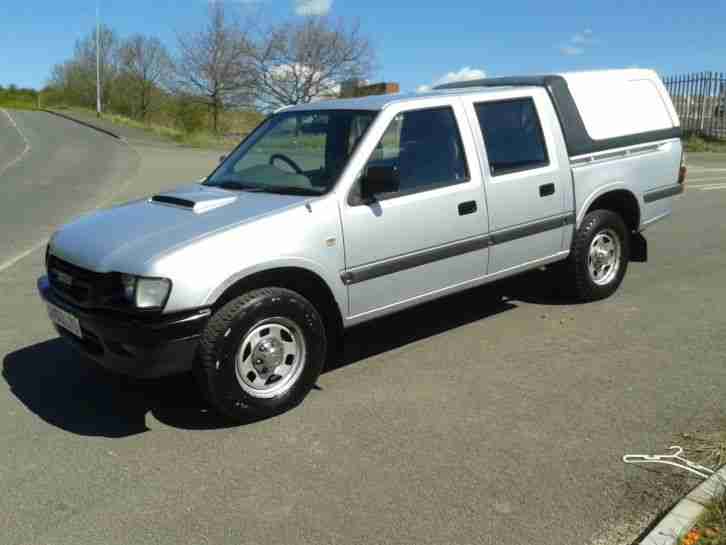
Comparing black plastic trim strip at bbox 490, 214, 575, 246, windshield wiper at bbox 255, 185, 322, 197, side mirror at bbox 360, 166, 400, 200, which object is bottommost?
black plastic trim strip at bbox 490, 214, 575, 246

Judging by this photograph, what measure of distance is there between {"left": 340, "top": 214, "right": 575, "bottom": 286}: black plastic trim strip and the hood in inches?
23.1

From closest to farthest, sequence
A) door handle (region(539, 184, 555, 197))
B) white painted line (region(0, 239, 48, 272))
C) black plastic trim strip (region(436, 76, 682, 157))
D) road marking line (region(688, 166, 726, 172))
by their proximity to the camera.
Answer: door handle (region(539, 184, 555, 197))
black plastic trim strip (region(436, 76, 682, 157))
white painted line (region(0, 239, 48, 272))
road marking line (region(688, 166, 726, 172))

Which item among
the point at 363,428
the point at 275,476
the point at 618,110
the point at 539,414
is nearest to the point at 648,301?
the point at 618,110

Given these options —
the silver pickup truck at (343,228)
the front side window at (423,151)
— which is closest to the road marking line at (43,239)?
→ the silver pickup truck at (343,228)

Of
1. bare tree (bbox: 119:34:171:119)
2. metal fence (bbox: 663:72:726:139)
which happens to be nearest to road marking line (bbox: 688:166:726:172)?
metal fence (bbox: 663:72:726:139)

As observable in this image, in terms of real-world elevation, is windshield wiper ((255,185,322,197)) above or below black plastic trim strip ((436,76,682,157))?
below

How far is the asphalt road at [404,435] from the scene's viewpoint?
10.7ft

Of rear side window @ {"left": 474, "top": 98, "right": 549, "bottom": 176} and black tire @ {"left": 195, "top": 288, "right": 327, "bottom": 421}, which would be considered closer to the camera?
black tire @ {"left": 195, "top": 288, "right": 327, "bottom": 421}

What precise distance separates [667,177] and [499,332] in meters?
2.52

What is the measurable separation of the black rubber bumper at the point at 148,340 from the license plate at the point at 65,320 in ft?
0.44

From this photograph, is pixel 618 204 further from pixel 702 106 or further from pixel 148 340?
pixel 702 106

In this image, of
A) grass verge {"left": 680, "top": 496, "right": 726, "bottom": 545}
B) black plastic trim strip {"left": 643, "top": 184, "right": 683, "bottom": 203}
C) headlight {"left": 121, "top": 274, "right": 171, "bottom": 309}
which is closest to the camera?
grass verge {"left": 680, "top": 496, "right": 726, "bottom": 545}

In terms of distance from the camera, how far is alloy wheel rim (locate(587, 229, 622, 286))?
6.48 m

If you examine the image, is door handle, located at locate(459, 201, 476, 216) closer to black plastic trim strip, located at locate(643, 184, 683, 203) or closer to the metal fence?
black plastic trim strip, located at locate(643, 184, 683, 203)
